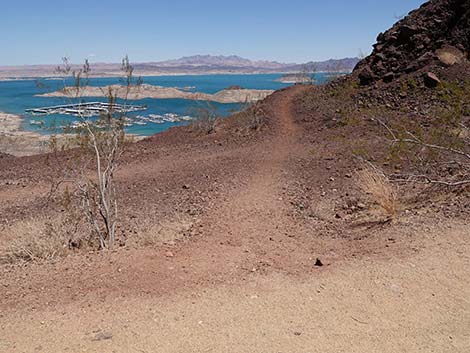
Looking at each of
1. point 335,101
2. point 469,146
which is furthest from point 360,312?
point 335,101

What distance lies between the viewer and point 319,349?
4.16 m

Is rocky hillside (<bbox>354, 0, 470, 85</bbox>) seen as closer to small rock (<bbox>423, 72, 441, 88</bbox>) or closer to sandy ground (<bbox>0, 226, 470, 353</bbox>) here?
small rock (<bbox>423, 72, 441, 88</bbox>)

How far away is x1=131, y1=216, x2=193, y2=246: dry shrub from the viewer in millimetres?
7024

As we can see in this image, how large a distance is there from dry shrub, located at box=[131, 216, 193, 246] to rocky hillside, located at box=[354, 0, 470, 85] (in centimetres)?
1297

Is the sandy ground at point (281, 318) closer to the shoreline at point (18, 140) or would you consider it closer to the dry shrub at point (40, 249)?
the dry shrub at point (40, 249)

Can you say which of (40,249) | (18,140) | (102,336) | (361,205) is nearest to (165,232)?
(40,249)

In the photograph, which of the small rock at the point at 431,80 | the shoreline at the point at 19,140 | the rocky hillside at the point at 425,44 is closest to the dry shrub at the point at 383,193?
the small rock at the point at 431,80

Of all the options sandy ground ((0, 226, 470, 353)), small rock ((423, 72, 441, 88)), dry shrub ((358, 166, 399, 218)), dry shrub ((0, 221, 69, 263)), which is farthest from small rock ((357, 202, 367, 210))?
small rock ((423, 72, 441, 88))

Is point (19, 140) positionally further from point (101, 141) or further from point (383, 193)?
point (383, 193)

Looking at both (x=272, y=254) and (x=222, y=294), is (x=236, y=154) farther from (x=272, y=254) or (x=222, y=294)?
(x=222, y=294)

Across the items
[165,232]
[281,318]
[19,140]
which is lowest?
[19,140]

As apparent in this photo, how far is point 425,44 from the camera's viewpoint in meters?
20.6

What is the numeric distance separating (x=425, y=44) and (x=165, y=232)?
16.9 m

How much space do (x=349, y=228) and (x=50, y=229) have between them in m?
4.65
